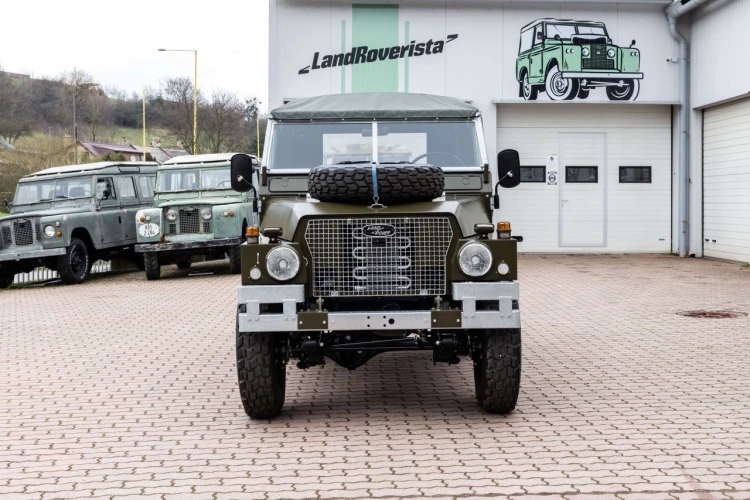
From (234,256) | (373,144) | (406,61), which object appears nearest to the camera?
(373,144)

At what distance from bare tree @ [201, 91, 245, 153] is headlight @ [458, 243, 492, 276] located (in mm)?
45003

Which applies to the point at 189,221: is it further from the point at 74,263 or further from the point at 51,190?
the point at 51,190

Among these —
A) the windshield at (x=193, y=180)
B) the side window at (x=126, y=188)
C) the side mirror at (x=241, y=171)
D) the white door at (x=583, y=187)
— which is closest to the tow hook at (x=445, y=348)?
the side mirror at (x=241, y=171)

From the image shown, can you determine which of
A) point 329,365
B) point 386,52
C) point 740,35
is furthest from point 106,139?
point 329,365

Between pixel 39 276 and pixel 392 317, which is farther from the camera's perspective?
pixel 39 276

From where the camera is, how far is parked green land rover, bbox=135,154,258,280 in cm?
1719

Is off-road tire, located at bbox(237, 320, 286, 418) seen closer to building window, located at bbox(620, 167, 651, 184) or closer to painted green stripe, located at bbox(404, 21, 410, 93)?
painted green stripe, located at bbox(404, 21, 410, 93)

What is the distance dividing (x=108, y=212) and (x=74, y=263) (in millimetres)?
1473

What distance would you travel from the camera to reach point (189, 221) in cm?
1734

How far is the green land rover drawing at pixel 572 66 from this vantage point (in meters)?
20.0

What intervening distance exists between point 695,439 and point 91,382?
4.85 m

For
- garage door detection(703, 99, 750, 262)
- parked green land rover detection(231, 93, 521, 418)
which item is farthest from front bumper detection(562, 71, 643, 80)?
parked green land rover detection(231, 93, 521, 418)

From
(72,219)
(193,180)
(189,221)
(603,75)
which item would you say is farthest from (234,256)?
(603,75)

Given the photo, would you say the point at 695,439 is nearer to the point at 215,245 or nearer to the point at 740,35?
the point at 215,245
